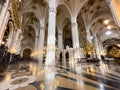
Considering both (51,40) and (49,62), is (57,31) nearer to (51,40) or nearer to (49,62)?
(51,40)

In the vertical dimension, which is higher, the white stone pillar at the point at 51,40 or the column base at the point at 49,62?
the white stone pillar at the point at 51,40

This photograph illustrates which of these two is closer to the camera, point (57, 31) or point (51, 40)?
point (51, 40)

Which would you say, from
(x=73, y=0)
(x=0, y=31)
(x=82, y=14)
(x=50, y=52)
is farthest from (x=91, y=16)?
(x=0, y=31)

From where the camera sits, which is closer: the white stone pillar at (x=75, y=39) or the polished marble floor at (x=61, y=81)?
the polished marble floor at (x=61, y=81)

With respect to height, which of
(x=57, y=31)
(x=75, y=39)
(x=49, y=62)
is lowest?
(x=49, y=62)

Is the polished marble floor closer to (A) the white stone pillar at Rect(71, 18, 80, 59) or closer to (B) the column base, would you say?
(B) the column base

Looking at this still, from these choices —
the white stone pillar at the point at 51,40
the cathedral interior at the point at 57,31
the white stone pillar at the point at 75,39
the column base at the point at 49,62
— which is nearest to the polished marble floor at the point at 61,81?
the cathedral interior at the point at 57,31

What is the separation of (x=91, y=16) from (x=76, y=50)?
30.1 feet

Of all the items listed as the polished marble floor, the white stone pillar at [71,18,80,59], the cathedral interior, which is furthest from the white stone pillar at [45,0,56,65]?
the polished marble floor

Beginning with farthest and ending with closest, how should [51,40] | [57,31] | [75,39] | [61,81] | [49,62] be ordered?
1. [57,31]
2. [75,39]
3. [51,40]
4. [49,62]
5. [61,81]

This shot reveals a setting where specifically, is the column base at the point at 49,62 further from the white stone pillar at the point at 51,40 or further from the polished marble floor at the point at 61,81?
the polished marble floor at the point at 61,81

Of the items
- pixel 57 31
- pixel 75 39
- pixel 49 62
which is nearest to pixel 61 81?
pixel 49 62

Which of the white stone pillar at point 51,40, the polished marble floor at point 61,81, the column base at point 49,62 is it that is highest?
the white stone pillar at point 51,40

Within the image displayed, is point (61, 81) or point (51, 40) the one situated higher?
point (51, 40)
